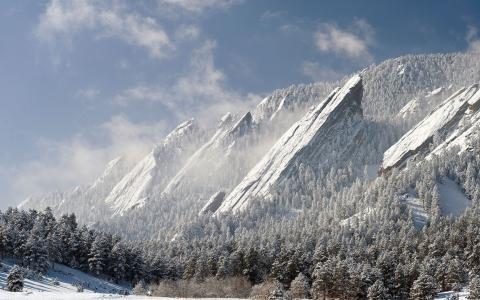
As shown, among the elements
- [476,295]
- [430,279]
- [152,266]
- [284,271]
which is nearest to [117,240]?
[152,266]

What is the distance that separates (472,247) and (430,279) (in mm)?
53931

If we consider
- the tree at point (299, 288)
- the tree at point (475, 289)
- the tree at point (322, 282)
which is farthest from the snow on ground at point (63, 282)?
the tree at point (475, 289)

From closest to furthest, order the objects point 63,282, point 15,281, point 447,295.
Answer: point 15,281 < point 447,295 < point 63,282

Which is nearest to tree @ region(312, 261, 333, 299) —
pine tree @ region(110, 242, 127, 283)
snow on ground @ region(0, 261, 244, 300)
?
snow on ground @ region(0, 261, 244, 300)

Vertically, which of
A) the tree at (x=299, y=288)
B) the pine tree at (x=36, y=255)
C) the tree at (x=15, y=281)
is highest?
the pine tree at (x=36, y=255)

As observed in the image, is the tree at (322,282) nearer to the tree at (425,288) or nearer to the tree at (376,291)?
the tree at (376,291)

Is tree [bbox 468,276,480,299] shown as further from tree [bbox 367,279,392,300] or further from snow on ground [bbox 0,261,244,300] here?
snow on ground [bbox 0,261,244,300]

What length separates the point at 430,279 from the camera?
10031cm

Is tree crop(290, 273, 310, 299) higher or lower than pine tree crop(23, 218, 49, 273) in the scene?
lower

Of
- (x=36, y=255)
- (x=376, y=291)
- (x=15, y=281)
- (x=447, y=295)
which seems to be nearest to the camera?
(x=15, y=281)

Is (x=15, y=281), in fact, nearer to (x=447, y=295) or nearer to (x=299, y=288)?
(x=299, y=288)

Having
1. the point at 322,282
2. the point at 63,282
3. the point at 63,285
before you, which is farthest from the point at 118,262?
the point at 322,282

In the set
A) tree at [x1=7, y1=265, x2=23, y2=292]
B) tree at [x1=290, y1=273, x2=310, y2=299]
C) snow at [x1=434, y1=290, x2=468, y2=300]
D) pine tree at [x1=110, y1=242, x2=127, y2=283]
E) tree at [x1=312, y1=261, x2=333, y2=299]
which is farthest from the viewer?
pine tree at [x1=110, y1=242, x2=127, y2=283]

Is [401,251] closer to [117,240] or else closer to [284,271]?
[284,271]
